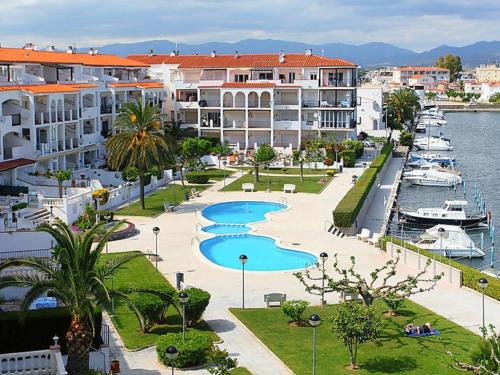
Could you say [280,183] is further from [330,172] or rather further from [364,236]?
[364,236]

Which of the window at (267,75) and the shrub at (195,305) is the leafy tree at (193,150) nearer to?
the window at (267,75)

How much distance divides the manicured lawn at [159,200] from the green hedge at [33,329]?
25.6 metres

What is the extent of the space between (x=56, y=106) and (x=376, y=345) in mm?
37748

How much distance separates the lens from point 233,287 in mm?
30984

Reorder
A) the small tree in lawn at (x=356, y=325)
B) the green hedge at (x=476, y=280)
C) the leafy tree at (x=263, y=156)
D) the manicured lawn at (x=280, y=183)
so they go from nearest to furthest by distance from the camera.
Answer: the small tree in lawn at (x=356, y=325)
the green hedge at (x=476, y=280)
the manicured lawn at (x=280, y=183)
the leafy tree at (x=263, y=156)

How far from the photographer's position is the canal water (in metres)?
49.8

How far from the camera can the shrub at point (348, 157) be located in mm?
68494

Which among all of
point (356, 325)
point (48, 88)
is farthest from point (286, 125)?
point (356, 325)

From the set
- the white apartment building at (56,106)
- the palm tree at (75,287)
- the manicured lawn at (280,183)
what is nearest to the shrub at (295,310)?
the palm tree at (75,287)

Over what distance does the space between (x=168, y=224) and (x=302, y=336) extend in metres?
20.8

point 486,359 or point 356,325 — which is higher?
point 486,359

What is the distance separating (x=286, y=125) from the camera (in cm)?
7631

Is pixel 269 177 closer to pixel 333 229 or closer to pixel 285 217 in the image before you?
pixel 285 217

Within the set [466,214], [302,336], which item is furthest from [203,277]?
[466,214]
